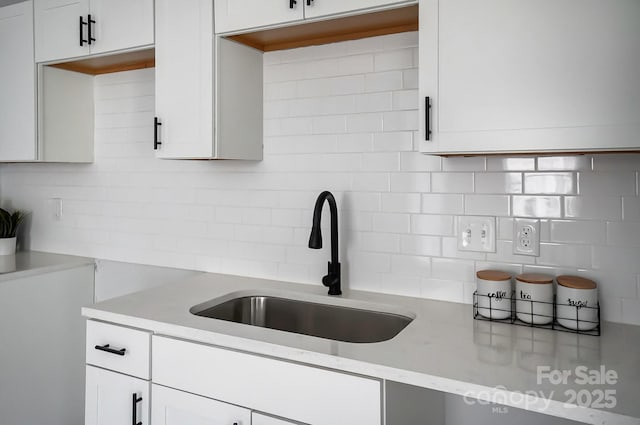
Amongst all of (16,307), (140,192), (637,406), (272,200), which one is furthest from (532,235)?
(16,307)

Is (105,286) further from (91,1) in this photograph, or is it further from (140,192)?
(91,1)

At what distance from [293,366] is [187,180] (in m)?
1.32

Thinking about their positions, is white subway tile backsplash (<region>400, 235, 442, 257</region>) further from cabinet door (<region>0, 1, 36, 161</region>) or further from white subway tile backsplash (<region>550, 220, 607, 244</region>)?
cabinet door (<region>0, 1, 36, 161</region>)

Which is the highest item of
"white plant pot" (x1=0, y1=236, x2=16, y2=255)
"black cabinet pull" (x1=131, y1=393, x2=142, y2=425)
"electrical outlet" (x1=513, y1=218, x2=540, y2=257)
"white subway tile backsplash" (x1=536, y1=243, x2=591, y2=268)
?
"electrical outlet" (x1=513, y1=218, x2=540, y2=257)

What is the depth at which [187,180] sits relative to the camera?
2.35 meters

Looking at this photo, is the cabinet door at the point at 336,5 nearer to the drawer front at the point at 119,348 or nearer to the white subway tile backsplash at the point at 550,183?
the white subway tile backsplash at the point at 550,183

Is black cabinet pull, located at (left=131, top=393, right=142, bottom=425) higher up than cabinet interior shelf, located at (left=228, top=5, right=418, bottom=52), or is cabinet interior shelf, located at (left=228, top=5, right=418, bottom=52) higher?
cabinet interior shelf, located at (left=228, top=5, right=418, bottom=52)

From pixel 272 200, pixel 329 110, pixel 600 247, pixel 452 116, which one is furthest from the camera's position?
pixel 272 200

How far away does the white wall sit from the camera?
157 centimetres

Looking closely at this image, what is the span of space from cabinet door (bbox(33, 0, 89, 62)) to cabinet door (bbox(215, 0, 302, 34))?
795 millimetres

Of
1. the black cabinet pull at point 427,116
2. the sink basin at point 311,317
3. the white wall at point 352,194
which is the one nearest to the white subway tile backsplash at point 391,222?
the white wall at point 352,194

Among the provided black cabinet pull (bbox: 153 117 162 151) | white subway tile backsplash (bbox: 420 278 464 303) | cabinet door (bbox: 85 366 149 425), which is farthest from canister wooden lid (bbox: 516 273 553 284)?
black cabinet pull (bbox: 153 117 162 151)

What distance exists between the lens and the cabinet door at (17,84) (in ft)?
7.85

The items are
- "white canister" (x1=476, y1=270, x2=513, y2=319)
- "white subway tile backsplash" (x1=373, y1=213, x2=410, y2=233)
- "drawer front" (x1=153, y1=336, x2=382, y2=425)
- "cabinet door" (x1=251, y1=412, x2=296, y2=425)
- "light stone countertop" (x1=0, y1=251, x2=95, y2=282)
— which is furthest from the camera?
"light stone countertop" (x1=0, y1=251, x2=95, y2=282)
